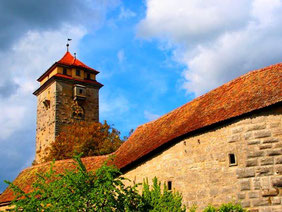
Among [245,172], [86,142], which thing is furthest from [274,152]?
[86,142]

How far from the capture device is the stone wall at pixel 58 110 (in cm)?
4022

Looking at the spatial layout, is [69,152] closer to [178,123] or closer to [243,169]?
[178,123]

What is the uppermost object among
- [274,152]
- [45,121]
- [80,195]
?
[45,121]

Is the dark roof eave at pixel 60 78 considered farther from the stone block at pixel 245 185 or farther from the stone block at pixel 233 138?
the stone block at pixel 245 185

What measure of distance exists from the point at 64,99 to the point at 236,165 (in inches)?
1211

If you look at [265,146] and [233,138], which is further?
[233,138]

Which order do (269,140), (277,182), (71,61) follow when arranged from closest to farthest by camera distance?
(277,182), (269,140), (71,61)

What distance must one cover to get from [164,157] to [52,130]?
88.4 ft

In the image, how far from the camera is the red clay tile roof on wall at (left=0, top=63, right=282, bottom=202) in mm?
13062

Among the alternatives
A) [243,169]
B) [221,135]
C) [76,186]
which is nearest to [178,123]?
[221,135]

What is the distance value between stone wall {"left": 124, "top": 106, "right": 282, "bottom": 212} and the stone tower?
88.6 feet

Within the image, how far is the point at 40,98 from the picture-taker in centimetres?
4475

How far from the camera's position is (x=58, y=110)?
133ft

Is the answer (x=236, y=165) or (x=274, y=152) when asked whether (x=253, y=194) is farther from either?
(x=274, y=152)
